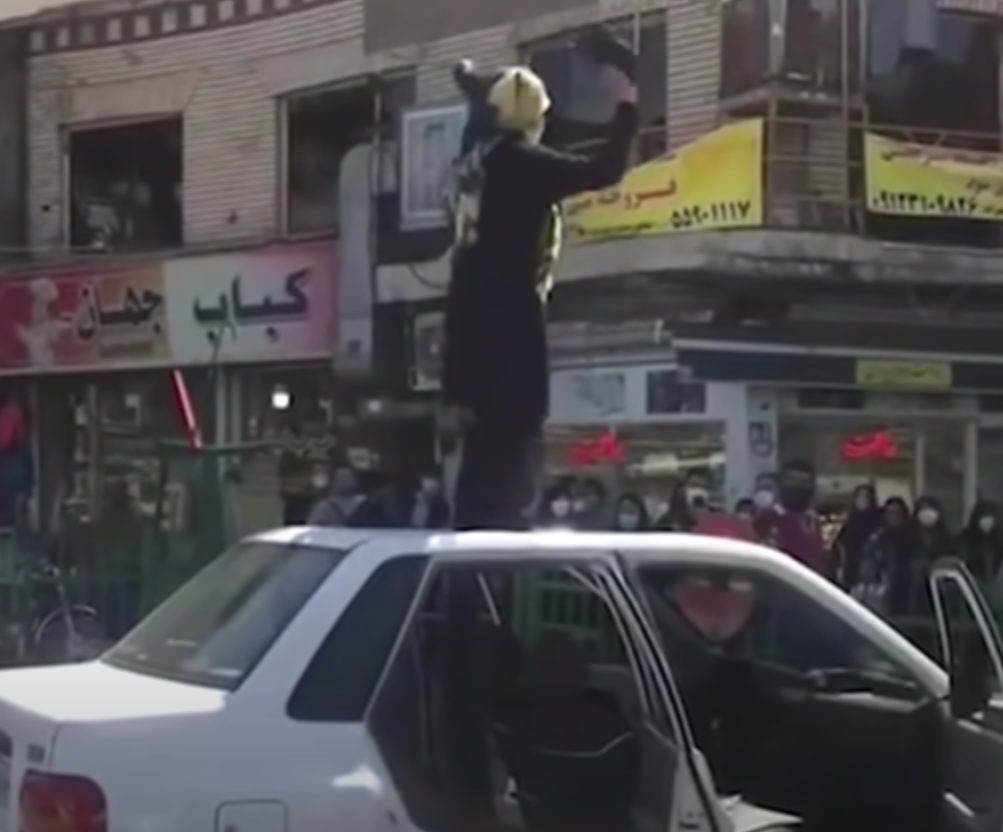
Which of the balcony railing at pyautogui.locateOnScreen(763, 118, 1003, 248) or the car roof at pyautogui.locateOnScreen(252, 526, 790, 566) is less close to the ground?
the balcony railing at pyautogui.locateOnScreen(763, 118, 1003, 248)

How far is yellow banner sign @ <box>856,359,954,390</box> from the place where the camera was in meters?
16.0

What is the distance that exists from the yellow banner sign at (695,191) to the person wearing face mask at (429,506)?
92.9 inches

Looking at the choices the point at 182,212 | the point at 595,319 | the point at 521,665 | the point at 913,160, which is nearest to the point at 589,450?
the point at 595,319

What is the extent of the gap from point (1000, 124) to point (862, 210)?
5.79 feet

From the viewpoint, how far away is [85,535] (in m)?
18.0

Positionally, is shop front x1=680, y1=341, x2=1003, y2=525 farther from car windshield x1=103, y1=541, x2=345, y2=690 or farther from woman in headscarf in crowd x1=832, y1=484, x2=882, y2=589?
car windshield x1=103, y1=541, x2=345, y2=690

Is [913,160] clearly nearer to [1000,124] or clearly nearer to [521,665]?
[1000,124]

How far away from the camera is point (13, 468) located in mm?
19766

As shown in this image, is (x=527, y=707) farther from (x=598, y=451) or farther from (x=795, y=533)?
(x=598, y=451)

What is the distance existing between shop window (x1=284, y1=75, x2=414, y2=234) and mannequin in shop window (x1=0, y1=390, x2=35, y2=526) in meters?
3.34

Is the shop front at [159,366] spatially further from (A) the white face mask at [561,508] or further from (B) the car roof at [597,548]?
(B) the car roof at [597,548]

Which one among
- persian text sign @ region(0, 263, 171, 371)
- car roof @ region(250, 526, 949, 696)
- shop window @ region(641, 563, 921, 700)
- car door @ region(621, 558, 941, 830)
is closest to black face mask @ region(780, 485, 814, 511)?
persian text sign @ region(0, 263, 171, 371)

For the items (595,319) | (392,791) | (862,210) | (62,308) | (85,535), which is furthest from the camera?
(62,308)

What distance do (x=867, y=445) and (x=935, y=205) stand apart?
6.92 feet
